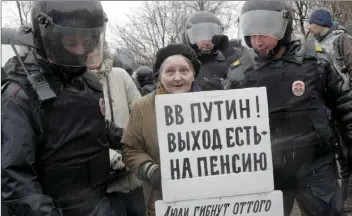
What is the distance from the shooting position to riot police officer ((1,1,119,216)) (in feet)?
6.71

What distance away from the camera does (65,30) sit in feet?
7.47

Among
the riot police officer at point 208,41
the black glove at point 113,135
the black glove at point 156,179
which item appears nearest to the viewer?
the black glove at point 156,179

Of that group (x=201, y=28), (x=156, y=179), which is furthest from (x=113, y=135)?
(x=201, y=28)

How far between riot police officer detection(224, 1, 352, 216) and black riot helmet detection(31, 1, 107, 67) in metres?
1.09

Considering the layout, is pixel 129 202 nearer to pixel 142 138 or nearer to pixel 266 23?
pixel 142 138

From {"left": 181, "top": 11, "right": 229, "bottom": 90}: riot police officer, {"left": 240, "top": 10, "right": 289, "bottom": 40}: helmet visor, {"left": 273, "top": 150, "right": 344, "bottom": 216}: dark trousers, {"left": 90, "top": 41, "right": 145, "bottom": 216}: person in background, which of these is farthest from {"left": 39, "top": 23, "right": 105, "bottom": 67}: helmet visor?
{"left": 181, "top": 11, "right": 229, "bottom": 90}: riot police officer

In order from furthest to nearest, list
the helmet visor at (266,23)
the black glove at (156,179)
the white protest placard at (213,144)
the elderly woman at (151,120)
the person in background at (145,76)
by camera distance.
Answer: the person in background at (145,76) < the helmet visor at (266,23) < the elderly woman at (151,120) < the black glove at (156,179) < the white protest placard at (213,144)

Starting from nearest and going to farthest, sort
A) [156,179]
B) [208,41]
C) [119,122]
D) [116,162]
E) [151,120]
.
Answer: [156,179], [151,120], [116,162], [119,122], [208,41]

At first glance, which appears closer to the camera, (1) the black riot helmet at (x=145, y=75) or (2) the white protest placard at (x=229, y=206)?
(2) the white protest placard at (x=229, y=206)

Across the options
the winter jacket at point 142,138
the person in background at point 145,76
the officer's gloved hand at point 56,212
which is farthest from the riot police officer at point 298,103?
the person in background at point 145,76

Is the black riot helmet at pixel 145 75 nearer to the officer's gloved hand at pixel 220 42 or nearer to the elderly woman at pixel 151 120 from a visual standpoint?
the officer's gloved hand at pixel 220 42

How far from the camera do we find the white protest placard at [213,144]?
7.33 ft

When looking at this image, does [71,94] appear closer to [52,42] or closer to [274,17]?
[52,42]

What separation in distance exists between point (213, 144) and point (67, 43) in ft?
2.93
